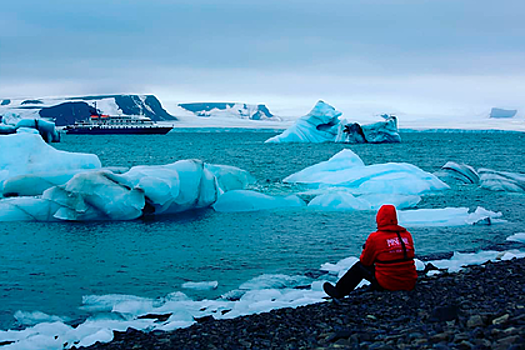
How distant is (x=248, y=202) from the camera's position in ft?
46.0

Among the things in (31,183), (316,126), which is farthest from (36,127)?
(31,183)

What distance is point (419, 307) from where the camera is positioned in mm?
4945

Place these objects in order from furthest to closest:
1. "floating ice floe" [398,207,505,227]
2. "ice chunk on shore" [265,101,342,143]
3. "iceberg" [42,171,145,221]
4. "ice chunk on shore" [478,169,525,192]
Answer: "ice chunk on shore" [265,101,342,143] < "ice chunk on shore" [478,169,525,192] < "iceberg" [42,171,145,221] < "floating ice floe" [398,207,505,227]

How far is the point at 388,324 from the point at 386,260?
0.87 m

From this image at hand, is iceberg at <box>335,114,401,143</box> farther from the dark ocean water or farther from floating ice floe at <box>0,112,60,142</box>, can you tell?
the dark ocean water

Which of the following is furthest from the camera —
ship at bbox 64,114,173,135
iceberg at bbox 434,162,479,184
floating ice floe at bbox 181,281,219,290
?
ship at bbox 64,114,173,135

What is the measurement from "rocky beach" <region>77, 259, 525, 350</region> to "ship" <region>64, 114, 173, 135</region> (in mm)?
83300

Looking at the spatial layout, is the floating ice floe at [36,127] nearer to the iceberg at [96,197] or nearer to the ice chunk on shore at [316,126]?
the ice chunk on shore at [316,126]

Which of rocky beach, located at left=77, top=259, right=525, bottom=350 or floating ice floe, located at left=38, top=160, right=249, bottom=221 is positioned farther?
floating ice floe, located at left=38, top=160, right=249, bottom=221

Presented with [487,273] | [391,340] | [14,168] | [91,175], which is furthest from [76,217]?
[391,340]

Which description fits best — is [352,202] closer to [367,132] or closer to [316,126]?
[367,132]

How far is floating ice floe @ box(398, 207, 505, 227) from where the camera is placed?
459 inches

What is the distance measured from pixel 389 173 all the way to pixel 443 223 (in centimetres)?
594

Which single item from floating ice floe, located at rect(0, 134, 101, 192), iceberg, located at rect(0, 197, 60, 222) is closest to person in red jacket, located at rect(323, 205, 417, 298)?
iceberg, located at rect(0, 197, 60, 222)
